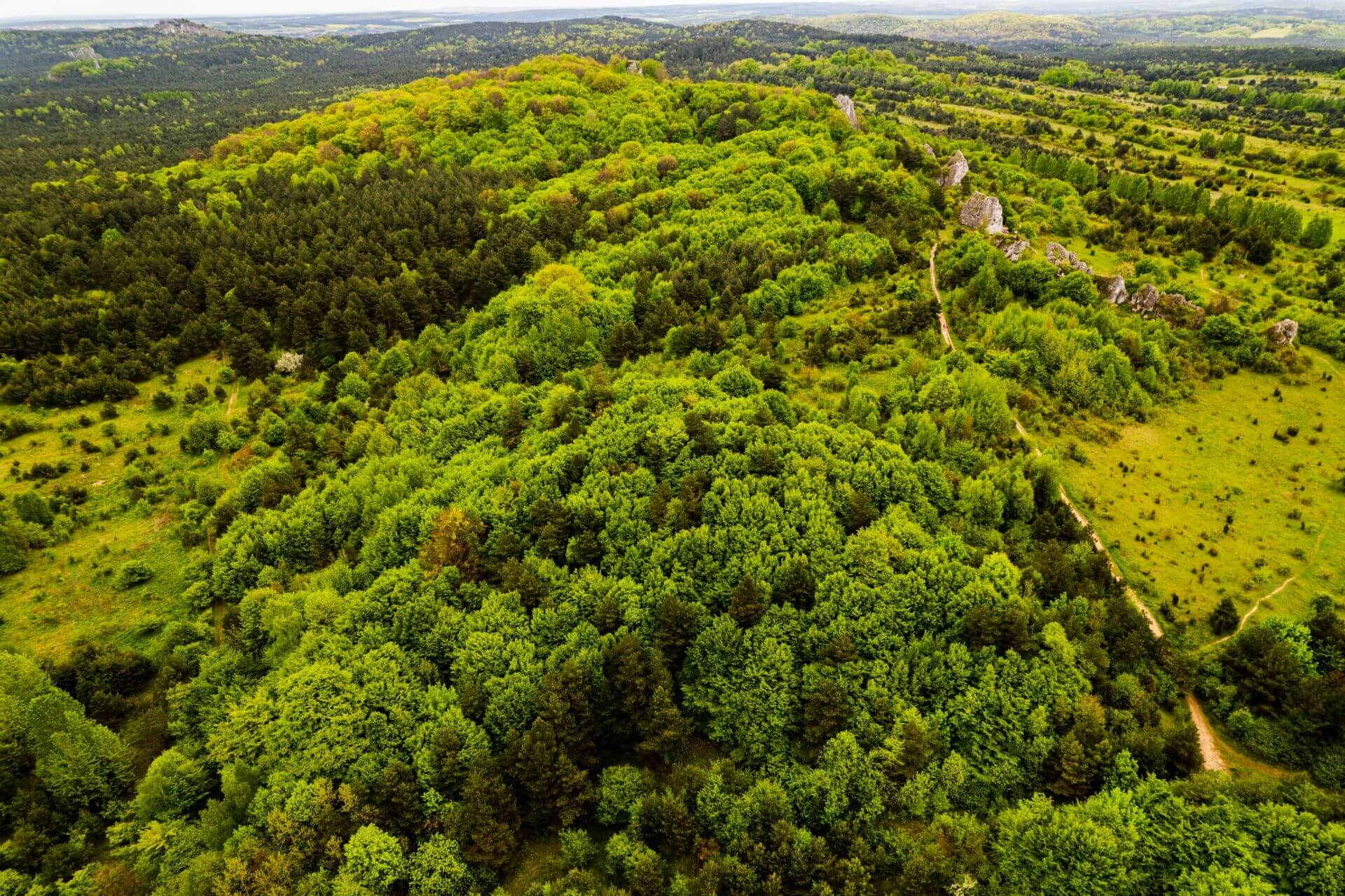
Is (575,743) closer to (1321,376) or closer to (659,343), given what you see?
(659,343)

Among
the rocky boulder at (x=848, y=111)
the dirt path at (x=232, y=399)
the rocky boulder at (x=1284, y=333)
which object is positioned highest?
the rocky boulder at (x=848, y=111)

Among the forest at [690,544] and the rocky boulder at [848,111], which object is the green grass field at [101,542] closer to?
the forest at [690,544]

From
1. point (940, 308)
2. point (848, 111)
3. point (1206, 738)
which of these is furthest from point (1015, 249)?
point (848, 111)

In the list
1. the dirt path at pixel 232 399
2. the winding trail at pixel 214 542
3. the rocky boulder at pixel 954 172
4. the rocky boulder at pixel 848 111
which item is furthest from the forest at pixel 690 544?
the rocky boulder at pixel 848 111

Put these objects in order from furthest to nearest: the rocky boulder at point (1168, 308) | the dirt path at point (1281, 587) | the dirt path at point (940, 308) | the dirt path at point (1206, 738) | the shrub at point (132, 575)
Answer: the dirt path at point (940, 308) → the rocky boulder at point (1168, 308) → the shrub at point (132, 575) → the dirt path at point (1281, 587) → the dirt path at point (1206, 738)

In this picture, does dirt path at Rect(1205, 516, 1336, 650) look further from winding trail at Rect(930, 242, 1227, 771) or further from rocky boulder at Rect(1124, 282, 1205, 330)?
rocky boulder at Rect(1124, 282, 1205, 330)

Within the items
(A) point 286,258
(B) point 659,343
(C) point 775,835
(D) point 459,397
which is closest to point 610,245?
(B) point 659,343
